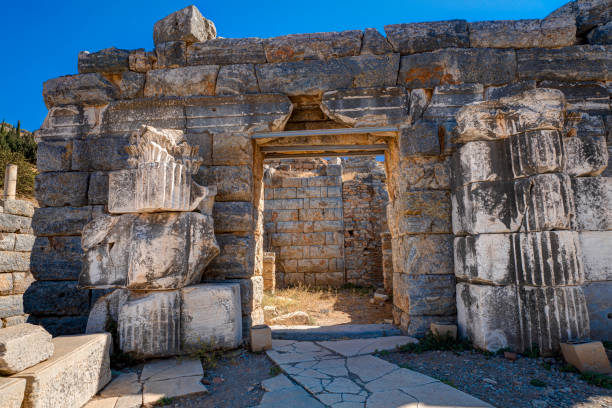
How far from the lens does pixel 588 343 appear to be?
3.02 metres

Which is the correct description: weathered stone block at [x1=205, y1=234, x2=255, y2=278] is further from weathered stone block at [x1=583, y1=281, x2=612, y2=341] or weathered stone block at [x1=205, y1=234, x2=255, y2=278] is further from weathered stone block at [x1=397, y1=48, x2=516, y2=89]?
weathered stone block at [x1=583, y1=281, x2=612, y2=341]

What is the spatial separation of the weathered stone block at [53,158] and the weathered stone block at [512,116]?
4700 mm

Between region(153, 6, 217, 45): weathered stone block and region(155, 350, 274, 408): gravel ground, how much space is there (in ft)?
12.8

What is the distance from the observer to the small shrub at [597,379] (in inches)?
106

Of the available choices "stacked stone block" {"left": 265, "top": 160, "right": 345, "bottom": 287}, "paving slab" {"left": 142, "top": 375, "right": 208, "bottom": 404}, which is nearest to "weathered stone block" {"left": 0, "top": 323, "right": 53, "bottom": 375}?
"paving slab" {"left": 142, "top": 375, "right": 208, "bottom": 404}

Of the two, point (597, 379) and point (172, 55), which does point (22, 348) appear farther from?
point (597, 379)

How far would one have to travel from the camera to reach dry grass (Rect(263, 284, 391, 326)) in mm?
6402

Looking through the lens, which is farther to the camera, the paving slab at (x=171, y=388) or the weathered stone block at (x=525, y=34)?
the weathered stone block at (x=525, y=34)

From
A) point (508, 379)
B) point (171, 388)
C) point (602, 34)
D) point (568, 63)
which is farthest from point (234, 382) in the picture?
point (602, 34)

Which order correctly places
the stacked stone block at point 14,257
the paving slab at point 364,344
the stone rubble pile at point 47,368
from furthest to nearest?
the stacked stone block at point 14,257 < the paving slab at point 364,344 < the stone rubble pile at point 47,368

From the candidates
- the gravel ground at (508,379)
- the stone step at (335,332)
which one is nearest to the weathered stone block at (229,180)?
the stone step at (335,332)

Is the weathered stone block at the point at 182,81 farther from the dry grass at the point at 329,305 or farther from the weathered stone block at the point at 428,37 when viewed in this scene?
the dry grass at the point at 329,305

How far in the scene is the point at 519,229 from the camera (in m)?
3.44

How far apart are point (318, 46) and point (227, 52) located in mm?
1174
